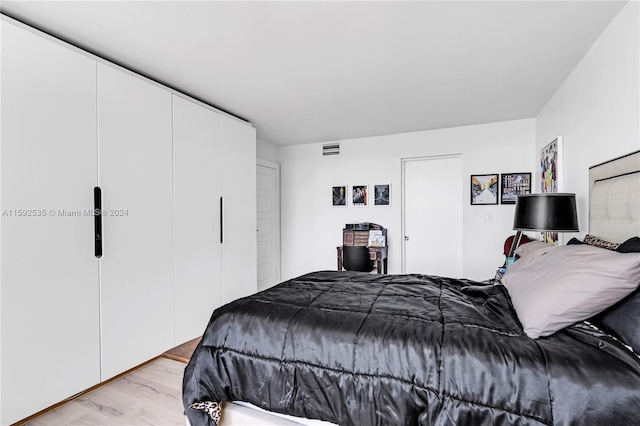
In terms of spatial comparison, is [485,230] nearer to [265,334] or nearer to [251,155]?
[251,155]

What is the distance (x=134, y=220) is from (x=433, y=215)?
12.2 feet

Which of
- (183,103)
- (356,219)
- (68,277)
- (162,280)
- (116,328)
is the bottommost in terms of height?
(116,328)

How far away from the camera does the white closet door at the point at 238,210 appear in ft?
11.7

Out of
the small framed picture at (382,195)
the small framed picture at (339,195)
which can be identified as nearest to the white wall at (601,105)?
the small framed picture at (382,195)

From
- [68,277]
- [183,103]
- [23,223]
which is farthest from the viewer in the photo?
[183,103]

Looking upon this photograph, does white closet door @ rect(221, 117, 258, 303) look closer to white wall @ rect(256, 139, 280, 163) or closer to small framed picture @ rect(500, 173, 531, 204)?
white wall @ rect(256, 139, 280, 163)

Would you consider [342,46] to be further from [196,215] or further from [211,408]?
[211,408]

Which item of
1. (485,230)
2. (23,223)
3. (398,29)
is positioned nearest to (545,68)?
(398,29)

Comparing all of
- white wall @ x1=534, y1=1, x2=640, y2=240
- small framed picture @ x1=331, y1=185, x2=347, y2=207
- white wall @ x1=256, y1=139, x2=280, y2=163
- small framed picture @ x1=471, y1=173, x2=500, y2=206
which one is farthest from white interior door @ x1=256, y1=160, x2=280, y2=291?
white wall @ x1=534, y1=1, x2=640, y2=240

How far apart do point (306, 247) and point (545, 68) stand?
3881 mm

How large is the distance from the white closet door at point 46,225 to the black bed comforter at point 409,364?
1134 mm

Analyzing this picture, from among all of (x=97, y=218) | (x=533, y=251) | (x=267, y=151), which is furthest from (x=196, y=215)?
(x=533, y=251)

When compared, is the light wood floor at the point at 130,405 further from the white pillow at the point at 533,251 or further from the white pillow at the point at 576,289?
the white pillow at the point at 533,251

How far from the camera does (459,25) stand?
1.98 m
